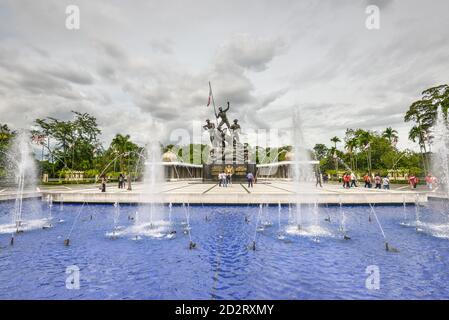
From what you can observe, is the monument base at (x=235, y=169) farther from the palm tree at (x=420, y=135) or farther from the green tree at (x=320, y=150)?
the green tree at (x=320, y=150)

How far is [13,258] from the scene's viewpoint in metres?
7.06

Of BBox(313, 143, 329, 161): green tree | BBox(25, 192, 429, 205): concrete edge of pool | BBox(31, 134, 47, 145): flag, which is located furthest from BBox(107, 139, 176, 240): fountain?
BBox(313, 143, 329, 161): green tree

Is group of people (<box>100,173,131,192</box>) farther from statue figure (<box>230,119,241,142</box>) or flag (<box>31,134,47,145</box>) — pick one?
flag (<box>31,134,47,145</box>)

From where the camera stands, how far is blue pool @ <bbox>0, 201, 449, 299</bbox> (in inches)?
198

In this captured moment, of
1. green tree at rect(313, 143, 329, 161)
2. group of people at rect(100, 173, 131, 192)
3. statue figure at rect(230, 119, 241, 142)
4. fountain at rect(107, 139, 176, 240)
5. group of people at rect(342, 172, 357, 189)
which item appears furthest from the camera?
green tree at rect(313, 143, 329, 161)

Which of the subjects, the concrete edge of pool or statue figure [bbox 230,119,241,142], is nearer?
the concrete edge of pool

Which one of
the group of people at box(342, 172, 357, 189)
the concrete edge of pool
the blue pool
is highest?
the group of people at box(342, 172, 357, 189)

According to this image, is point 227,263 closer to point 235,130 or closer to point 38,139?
point 235,130

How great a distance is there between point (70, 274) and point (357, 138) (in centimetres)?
7227

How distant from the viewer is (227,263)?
21.6ft

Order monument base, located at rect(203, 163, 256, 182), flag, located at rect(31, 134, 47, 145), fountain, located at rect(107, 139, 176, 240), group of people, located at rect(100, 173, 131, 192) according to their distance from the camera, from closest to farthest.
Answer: fountain, located at rect(107, 139, 176, 240)
group of people, located at rect(100, 173, 131, 192)
monument base, located at rect(203, 163, 256, 182)
flag, located at rect(31, 134, 47, 145)

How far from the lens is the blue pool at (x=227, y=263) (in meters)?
5.03

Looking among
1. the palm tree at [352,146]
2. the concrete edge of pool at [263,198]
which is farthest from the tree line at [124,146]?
the concrete edge of pool at [263,198]
